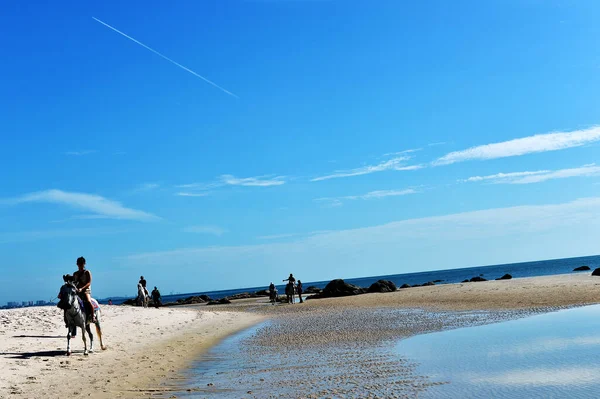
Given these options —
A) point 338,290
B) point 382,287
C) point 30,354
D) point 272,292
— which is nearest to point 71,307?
point 30,354

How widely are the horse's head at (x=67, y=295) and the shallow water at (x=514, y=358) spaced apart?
930cm

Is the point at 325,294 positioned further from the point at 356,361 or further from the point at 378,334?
the point at 356,361

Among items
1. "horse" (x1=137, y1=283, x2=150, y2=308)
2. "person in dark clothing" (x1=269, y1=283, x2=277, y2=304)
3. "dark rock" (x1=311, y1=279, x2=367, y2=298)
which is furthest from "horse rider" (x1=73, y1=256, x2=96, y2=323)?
"dark rock" (x1=311, y1=279, x2=367, y2=298)

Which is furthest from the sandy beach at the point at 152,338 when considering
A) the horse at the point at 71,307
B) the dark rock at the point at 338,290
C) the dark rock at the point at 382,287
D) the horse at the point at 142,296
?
the dark rock at the point at 338,290

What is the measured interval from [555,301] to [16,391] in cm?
2567

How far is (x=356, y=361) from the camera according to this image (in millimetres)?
13711

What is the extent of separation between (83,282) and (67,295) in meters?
0.80

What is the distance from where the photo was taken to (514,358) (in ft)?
42.9

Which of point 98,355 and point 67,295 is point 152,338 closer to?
point 98,355

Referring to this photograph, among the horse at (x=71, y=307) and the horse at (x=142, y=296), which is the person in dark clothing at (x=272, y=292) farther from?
the horse at (x=71, y=307)

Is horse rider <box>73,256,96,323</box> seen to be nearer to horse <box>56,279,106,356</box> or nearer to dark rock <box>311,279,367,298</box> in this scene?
horse <box>56,279,106,356</box>

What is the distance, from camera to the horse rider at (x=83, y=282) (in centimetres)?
1662

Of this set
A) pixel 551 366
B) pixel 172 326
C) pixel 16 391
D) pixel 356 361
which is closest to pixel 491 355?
pixel 551 366

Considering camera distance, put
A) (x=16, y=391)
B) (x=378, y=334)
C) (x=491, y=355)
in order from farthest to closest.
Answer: (x=378, y=334), (x=491, y=355), (x=16, y=391)
